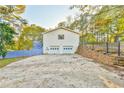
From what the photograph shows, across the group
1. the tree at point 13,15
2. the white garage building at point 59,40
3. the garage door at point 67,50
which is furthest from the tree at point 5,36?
the white garage building at point 59,40

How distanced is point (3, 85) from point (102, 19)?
9.18 feet

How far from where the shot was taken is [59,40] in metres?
9.58

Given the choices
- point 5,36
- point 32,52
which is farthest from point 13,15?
point 32,52

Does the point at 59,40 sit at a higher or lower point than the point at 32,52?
higher

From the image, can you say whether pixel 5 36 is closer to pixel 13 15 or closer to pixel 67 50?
pixel 13 15

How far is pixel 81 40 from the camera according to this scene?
10273 mm

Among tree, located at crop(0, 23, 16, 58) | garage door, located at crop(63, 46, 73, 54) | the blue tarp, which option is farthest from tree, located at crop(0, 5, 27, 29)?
garage door, located at crop(63, 46, 73, 54)

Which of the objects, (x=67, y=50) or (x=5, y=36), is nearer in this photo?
(x=5, y=36)

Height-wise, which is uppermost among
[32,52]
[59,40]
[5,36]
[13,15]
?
[13,15]

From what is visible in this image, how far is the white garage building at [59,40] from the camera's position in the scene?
31.6ft

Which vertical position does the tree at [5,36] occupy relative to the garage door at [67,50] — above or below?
above

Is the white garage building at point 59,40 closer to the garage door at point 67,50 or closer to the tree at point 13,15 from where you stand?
the garage door at point 67,50

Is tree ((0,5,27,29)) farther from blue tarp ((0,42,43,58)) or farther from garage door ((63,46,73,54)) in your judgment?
garage door ((63,46,73,54))
